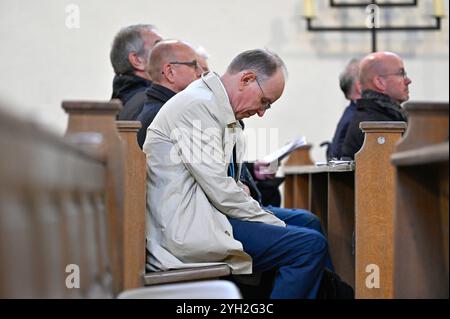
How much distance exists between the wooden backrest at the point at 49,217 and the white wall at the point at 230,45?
5.08 meters

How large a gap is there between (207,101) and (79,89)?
4.44m

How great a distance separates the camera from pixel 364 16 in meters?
7.55

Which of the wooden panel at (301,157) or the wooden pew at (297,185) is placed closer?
the wooden pew at (297,185)

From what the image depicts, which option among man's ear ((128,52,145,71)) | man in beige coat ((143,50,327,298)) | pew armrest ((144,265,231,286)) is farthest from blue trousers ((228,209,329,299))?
man's ear ((128,52,145,71))

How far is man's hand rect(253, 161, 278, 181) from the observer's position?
473 cm

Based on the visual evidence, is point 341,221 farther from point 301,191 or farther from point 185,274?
point 185,274

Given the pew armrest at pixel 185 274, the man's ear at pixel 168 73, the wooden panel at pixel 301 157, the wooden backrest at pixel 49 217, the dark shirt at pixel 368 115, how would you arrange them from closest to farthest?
the wooden backrest at pixel 49 217 < the pew armrest at pixel 185 274 < the man's ear at pixel 168 73 < the dark shirt at pixel 368 115 < the wooden panel at pixel 301 157

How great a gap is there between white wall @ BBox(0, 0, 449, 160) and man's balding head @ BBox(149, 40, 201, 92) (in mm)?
3269

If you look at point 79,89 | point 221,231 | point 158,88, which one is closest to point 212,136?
point 221,231

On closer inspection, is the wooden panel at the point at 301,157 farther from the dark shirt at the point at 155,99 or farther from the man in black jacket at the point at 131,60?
the dark shirt at the point at 155,99

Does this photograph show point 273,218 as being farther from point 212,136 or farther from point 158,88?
point 158,88

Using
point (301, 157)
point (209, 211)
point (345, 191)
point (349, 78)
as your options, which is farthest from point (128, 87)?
point (301, 157)

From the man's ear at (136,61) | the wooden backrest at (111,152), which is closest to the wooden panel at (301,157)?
the man's ear at (136,61)

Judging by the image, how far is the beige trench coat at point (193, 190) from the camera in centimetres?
304
